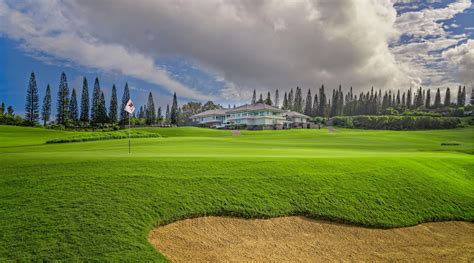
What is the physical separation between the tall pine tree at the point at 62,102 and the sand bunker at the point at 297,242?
3307 inches

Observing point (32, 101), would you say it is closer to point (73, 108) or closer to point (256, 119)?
point (73, 108)

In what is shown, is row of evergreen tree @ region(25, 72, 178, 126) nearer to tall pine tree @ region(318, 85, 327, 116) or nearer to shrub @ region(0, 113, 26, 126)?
shrub @ region(0, 113, 26, 126)

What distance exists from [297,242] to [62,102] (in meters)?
86.0

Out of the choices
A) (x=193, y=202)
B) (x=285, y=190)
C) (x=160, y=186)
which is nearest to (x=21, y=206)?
(x=160, y=186)

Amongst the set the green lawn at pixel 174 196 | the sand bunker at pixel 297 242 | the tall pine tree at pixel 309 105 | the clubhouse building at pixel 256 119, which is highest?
the tall pine tree at pixel 309 105

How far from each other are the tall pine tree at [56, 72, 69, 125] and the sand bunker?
276ft

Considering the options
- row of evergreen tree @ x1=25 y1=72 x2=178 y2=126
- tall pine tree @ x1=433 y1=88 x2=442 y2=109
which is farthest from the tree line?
Result: tall pine tree @ x1=433 y1=88 x2=442 y2=109

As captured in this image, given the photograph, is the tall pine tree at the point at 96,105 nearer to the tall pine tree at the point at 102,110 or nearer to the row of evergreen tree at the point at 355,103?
the tall pine tree at the point at 102,110

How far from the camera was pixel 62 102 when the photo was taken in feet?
266

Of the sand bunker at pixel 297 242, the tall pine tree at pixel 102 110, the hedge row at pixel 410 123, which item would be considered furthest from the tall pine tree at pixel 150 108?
the sand bunker at pixel 297 242

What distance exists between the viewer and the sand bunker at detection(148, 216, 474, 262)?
326 inches

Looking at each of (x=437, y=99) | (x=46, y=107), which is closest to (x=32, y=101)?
(x=46, y=107)

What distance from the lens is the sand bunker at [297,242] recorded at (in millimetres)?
8273

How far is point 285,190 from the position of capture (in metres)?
12.1
